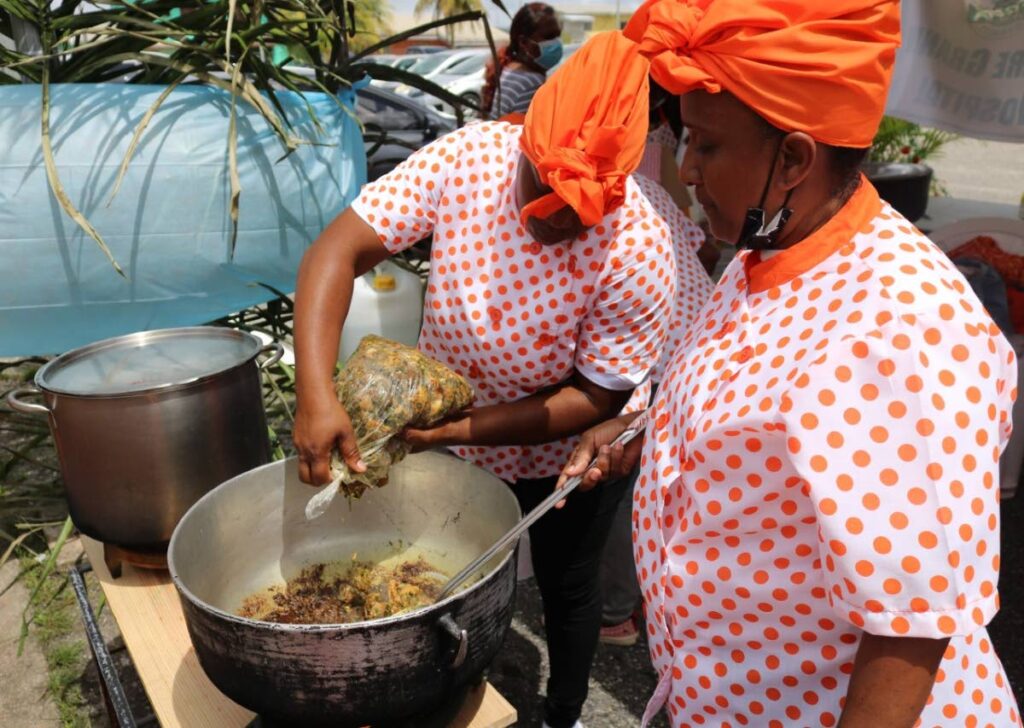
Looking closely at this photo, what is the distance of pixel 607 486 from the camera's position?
192cm

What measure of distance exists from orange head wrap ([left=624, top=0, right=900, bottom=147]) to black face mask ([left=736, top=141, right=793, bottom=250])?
0.27 ft

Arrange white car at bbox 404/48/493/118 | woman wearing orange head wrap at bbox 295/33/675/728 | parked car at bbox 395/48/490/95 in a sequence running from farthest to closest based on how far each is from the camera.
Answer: parked car at bbox 395/48/490/95 < white car at bbox 404/48/493/118 < woman wearing orange head wrap at bbox 295/33/675/728

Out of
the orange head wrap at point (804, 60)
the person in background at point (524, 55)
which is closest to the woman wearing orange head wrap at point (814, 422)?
the orange head wrap at point (804, 60)

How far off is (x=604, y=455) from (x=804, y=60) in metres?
0.78

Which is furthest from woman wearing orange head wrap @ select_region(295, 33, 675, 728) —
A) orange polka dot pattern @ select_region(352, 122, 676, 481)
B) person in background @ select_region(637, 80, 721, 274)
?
person in background @ select_region(637, 80, 721, 274)

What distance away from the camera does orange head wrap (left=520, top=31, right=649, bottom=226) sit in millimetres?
1383

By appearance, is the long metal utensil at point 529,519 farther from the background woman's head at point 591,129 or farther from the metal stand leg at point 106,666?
the metal stand leg at point 106,666

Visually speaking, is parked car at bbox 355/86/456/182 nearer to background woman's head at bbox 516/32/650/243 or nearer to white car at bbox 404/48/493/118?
white car at bbox 404/48/493/118

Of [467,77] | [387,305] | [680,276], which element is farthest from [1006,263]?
[467,77]

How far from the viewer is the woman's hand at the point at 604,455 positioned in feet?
4.79

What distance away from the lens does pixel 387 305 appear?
11.8 feet

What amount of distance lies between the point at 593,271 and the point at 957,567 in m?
0.92

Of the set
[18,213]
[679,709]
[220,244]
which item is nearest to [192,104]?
[220,244]

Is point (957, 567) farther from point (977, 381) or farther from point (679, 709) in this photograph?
point (679, 709)
